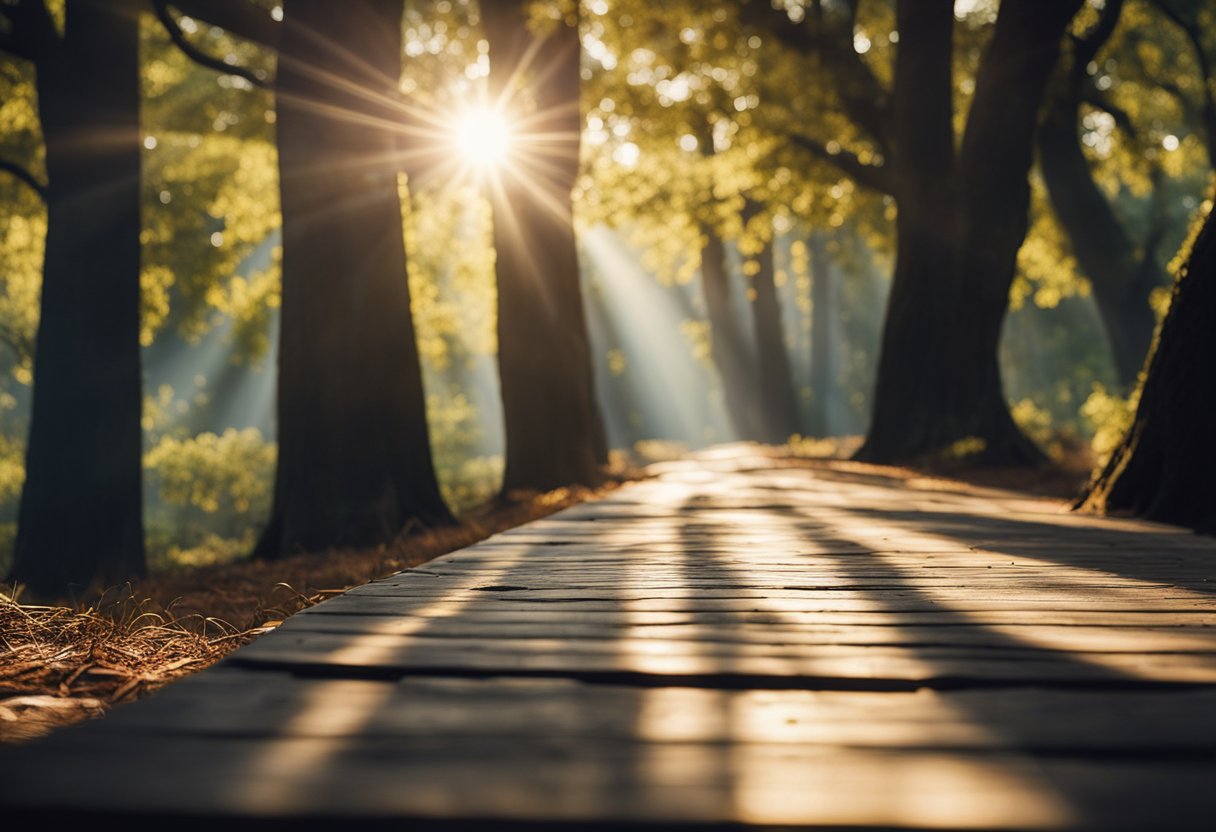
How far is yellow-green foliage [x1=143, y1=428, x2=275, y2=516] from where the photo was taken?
28109mm

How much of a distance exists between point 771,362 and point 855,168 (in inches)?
440

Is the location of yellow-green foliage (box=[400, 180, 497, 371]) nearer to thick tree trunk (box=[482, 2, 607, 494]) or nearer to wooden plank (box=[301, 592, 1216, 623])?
thick tree trunk (box=[482, 2, 607, 494])

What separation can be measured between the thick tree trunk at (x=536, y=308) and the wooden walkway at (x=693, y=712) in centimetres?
723

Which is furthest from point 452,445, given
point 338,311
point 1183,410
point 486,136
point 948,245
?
point 1183,410

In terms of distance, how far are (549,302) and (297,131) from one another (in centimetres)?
366

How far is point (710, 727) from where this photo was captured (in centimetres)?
196

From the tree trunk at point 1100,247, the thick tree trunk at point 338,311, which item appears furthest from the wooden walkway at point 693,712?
the tree trunk at point 1100,247

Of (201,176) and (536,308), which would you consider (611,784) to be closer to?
(536,308)

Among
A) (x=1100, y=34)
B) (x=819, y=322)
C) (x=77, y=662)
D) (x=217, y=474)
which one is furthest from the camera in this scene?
(x=819, y=322)

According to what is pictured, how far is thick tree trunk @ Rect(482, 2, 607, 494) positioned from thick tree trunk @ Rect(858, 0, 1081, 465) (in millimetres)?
5297

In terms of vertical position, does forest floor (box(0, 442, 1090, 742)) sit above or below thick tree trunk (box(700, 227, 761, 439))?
below

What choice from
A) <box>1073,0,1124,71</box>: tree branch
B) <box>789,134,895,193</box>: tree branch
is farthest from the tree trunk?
<box>789,134,895,193</box>: tree branch

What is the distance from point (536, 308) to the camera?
36.4 feet

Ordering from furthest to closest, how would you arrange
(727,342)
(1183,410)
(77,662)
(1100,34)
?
(727,342)
(1100,34)
(1183,410)
(77,662)
